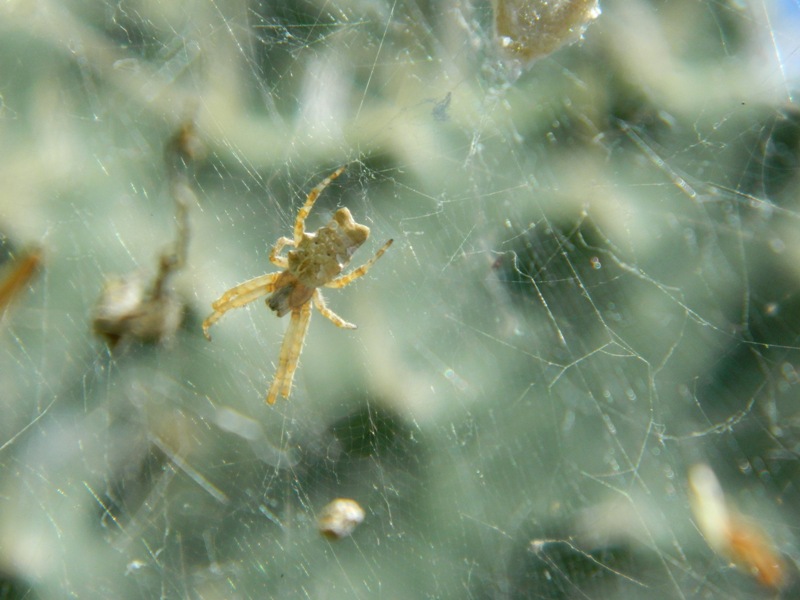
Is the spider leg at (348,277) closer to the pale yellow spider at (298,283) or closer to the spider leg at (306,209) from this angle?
the pale yellow spider at (298,283)

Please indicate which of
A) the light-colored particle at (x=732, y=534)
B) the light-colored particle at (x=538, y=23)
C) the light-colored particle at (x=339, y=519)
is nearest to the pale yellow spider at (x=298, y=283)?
the light-colored particle at (x=339, y=519)

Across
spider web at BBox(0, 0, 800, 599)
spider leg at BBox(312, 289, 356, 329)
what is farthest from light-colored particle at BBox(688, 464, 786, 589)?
spider leg at BBox(312, 289, 356, 329)

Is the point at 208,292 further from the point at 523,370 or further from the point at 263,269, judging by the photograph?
the point at 523,370

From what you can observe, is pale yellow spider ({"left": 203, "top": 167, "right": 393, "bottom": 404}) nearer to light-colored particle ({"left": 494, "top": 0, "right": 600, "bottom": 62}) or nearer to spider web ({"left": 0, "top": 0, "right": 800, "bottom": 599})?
spider web ({"left": 0, "top": 0, "right": 800, "bottom": 599})

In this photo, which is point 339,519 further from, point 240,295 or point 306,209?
point 306,209

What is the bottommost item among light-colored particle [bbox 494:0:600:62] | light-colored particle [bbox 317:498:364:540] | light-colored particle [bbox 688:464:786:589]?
light-colored particle [bbox 688:464:786:589]

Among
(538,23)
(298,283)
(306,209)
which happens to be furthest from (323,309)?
(538,23)

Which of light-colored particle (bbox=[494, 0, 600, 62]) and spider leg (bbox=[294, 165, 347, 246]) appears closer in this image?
spider leg (bbox=[294, 165, 347, 246])
